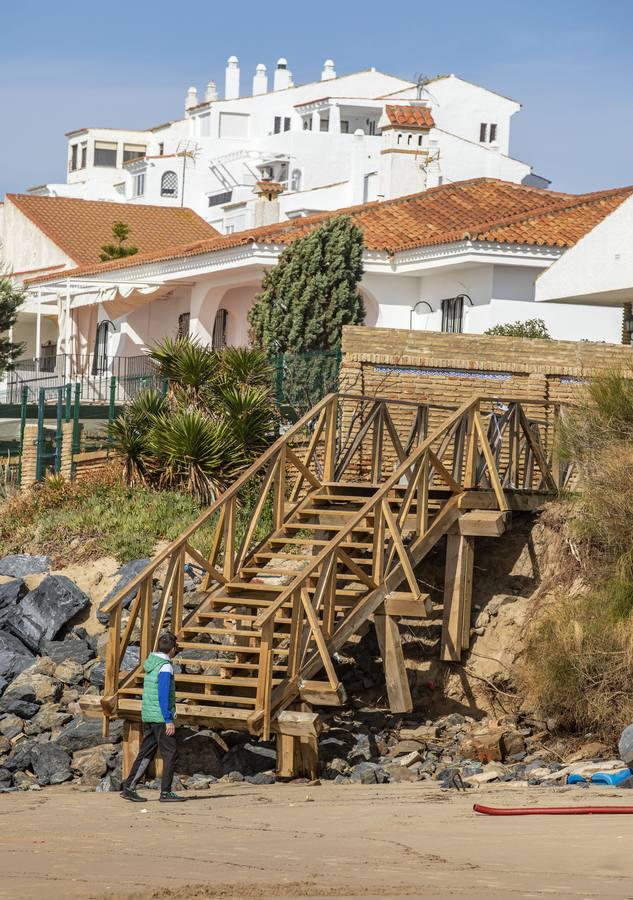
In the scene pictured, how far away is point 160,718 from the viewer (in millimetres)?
13922

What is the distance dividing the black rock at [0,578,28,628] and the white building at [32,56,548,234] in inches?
1112

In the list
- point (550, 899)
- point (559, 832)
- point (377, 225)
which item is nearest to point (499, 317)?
point (377, 225)

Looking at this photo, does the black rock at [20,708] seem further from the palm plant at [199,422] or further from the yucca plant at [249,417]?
the yucca plant at [249,417]

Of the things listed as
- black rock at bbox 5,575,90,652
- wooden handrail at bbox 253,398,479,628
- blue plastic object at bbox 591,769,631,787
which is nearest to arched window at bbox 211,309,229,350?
black rock at bbox 5,575,90,652

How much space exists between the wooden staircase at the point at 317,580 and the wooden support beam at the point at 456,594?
2 cm

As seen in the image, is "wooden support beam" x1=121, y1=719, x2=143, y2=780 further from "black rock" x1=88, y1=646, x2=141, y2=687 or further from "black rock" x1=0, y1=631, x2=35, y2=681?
"black rock" x1=0, y1=631, x2=35, y2=681

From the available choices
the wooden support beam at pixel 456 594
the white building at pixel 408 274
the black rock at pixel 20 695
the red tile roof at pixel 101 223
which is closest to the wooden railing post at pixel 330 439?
the wooden support beam at pixel 456 594

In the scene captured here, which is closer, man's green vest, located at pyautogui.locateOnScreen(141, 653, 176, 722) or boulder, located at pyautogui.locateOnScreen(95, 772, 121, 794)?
man's green vest, located at pyautogui.locateOnScreen(141, 653, 176, 722)

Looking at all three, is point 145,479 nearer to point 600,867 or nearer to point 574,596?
point 574,596

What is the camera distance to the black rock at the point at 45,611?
2042 centimetres

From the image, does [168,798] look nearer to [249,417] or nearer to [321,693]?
[321,693]

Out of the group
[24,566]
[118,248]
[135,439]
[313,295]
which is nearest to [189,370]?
[135,439]

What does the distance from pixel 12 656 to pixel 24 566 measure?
2.53 meters

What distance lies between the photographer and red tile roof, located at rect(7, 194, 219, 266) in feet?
173
